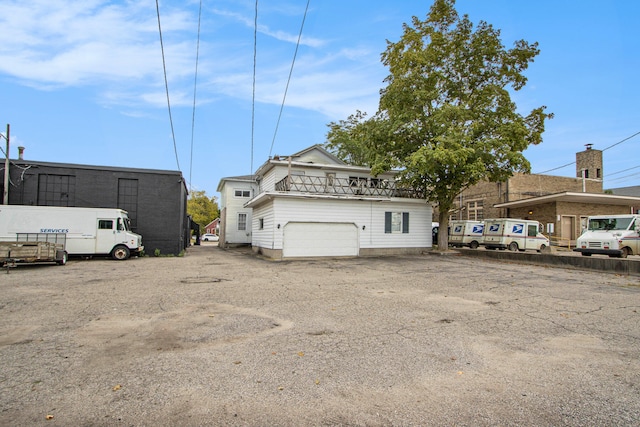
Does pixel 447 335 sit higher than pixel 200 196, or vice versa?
pixel 200 196

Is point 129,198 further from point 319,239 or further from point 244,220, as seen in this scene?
point 244,220

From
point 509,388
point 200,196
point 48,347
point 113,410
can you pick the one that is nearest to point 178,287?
point 48,347

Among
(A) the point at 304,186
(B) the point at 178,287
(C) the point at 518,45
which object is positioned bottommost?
(B) the point at 178,287

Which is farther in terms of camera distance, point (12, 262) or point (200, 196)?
point (200, 196)

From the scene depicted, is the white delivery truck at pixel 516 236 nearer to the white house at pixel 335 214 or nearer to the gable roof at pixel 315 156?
the white house at pixel 335 214

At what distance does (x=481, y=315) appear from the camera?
680cm

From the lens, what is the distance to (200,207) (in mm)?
66500

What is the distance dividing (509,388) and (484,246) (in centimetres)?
2349

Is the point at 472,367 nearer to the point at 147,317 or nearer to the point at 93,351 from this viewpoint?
the point at 93,351

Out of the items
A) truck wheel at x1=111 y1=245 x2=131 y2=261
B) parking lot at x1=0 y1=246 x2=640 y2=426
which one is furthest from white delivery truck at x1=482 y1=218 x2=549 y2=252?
truck wheel at x1=111 y1=245 x2=131 y2=261

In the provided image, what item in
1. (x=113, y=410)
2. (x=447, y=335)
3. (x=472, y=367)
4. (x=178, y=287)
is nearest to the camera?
(x=113, y=410)

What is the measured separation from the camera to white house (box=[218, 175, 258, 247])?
31188mm

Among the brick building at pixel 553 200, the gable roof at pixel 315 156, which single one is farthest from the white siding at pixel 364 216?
the gable roof at pixel 315 156

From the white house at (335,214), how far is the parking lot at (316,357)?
33.5 feet
